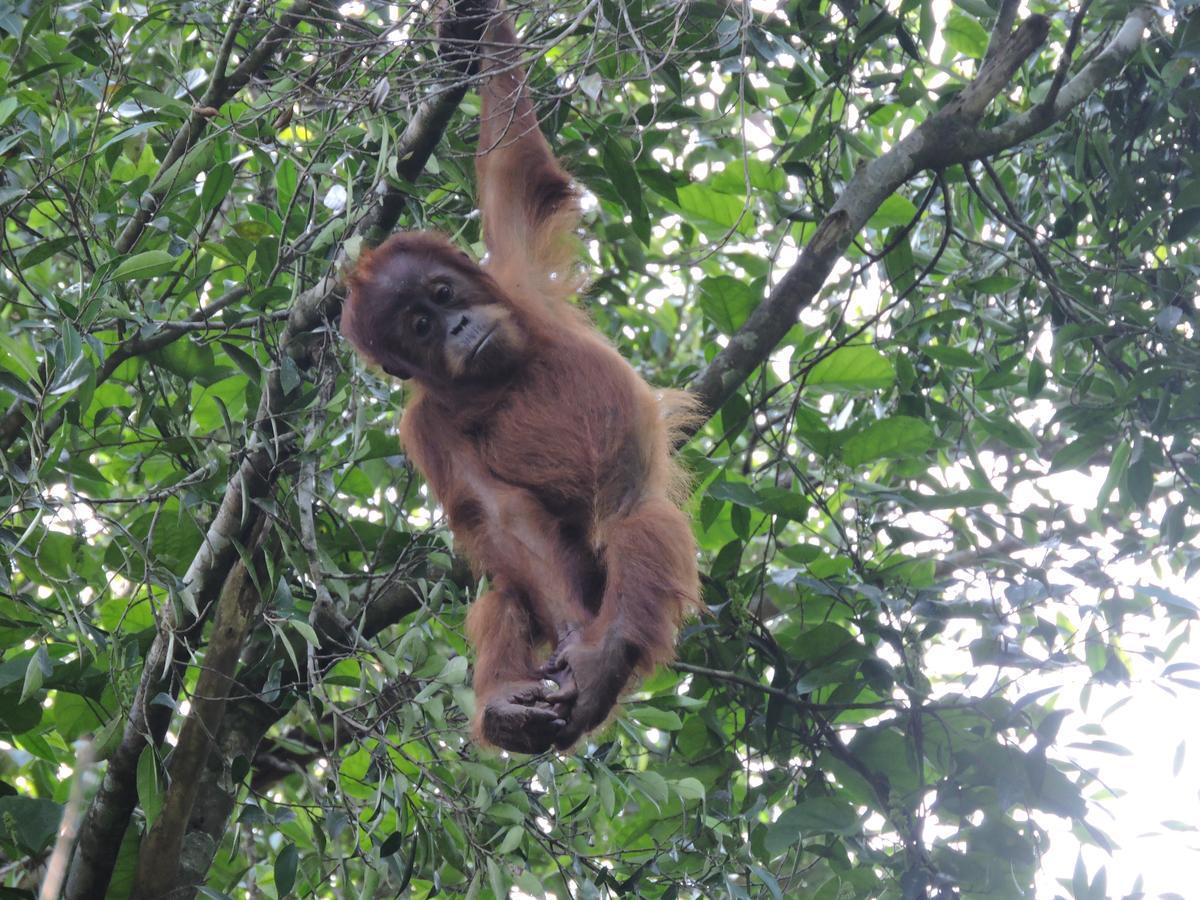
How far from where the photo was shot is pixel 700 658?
13.9 feet

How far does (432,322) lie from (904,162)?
→ 5.33 feet

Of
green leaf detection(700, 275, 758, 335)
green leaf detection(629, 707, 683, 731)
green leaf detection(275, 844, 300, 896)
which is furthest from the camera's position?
green leaf detection(700, 275, 758, 335)

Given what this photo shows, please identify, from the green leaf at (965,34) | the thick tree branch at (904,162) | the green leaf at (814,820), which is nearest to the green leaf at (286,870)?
the green leaf at (814,820)

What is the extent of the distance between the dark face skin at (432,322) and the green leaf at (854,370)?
1.10m

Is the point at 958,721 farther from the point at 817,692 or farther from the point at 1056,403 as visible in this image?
the point at 1056,403

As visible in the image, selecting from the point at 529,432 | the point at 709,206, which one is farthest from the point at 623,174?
the point at 529,432

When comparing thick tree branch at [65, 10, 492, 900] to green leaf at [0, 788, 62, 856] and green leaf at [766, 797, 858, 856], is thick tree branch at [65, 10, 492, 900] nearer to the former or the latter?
green leaf at [0, 788, 62, 856]

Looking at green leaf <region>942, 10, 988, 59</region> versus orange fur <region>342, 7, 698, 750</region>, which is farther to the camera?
green leaf <region>942, 10, 988, 59</region>

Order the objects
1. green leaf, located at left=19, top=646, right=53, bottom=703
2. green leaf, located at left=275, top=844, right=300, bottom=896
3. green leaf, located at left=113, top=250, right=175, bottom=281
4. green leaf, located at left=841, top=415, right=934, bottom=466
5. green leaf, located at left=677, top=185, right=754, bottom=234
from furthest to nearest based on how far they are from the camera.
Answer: green leaf, located at left=677, top=185, right=754, bottom=234 → green leaf, located at left=841, top=415, right=934, bottom=466 → green leaf, located at left=275, top=844, right=300, bottom=896 → green leaf, located at left=113, top=250, right=175, bottom=281 → green leaf, located at left=19, top=646, right=53, bottom=703

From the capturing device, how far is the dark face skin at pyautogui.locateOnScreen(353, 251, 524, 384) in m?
3.81

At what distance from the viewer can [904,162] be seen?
12.2 ft

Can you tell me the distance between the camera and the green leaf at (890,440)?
12.5 ft

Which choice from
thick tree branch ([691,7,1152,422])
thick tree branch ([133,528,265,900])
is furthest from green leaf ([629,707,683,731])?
thick tree branch ([133,528,265,900])

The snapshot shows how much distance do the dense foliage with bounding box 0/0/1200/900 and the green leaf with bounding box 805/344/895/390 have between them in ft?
0.06
